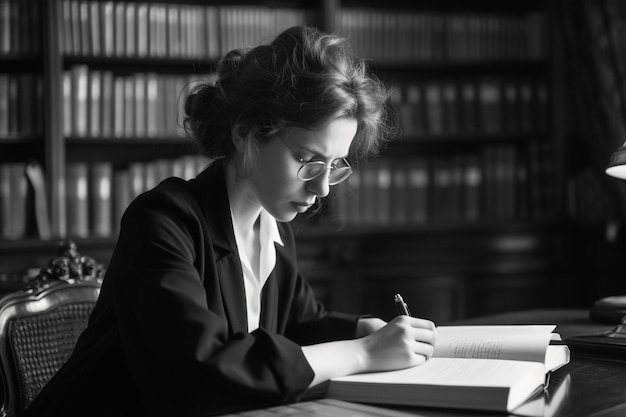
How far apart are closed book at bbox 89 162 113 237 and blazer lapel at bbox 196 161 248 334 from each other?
1.84 metres

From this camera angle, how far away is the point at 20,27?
9.77 ft

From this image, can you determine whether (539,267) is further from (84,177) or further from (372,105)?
(372,105)

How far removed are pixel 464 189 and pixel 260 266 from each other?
7.12 ft

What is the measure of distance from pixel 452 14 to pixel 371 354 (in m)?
2.68

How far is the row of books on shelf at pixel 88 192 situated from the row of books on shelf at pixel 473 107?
0.97 metres

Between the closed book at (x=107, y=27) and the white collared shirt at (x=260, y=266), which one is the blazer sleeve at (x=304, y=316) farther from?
the closed book at (x=107, y=27)

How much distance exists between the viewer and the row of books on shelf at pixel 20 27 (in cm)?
295

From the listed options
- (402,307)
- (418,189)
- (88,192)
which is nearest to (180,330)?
(402,307)

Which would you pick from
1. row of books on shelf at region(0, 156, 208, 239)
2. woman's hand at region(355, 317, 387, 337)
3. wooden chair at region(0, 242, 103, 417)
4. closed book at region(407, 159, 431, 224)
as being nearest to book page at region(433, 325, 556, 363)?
woman's hand at region(355, 317, 387, 337)

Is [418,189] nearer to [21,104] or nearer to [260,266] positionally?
[21,104]

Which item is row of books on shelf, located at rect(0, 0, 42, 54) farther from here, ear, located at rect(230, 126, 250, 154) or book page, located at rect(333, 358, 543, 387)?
book page, located at rect(333, 358, 543, 387)

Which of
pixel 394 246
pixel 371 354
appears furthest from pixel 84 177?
pixel 371 354

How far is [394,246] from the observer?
10.9 ft

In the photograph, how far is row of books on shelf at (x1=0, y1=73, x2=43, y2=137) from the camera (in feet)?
9.73
